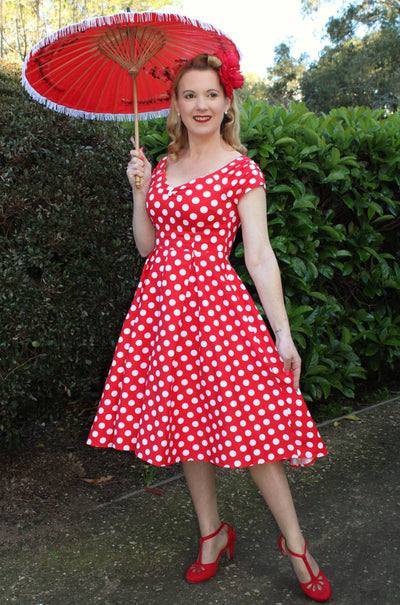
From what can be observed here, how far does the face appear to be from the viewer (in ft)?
7.16

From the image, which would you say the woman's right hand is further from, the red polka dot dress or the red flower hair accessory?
the red flower hair accessory

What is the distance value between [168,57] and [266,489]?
5.97ft

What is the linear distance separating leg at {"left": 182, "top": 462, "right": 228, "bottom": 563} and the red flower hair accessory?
1524mm

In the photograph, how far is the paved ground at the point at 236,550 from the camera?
2256 mm

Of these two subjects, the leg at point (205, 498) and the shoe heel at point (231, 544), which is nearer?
the leg at point (205, 498)

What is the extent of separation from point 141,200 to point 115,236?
70cm

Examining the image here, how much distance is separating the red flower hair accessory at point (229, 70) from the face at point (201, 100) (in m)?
0.03

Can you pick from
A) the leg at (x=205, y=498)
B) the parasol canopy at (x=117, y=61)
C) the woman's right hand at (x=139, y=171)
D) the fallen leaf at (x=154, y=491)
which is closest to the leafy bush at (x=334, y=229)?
the parasol canopy at (x=117, y=61)

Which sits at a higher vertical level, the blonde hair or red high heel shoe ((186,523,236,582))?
the blonde hair

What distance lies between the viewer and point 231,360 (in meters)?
2.13

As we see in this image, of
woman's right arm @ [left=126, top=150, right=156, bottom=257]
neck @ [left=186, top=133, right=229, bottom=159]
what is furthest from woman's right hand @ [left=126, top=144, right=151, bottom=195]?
neck @ [left=186, top=133, right=229, bottom=159]

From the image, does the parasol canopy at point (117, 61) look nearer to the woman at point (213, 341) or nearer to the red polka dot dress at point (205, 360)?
the woman at point (213, 341)

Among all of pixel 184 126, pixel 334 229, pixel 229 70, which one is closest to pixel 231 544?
pixel 184 126

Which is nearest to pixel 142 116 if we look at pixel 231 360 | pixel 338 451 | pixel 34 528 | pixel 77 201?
pixel 77 201
